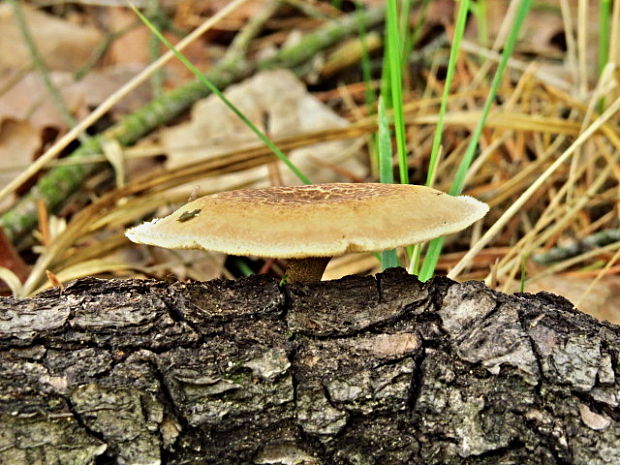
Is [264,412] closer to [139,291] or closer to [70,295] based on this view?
[139,291]

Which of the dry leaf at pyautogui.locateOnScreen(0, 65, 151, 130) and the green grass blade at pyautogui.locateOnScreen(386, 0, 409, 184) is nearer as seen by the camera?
the green grass blade at pyautogui.locateOnScreen(386, 0, 409, 184)

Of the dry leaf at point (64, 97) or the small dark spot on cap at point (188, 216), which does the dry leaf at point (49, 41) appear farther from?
the small dark spot on cap at point (188, 216)

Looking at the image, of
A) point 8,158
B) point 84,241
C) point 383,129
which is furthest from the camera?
point 8,158

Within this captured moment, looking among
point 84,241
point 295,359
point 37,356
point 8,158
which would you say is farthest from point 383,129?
point 8,158

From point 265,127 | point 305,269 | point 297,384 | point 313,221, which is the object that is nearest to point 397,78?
point 305,269

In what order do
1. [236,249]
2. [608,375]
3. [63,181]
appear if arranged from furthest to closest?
[63,181] → [608,375] → [236,249]

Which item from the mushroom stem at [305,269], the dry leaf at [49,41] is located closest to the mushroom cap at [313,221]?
the mushroom stem at [305,269]

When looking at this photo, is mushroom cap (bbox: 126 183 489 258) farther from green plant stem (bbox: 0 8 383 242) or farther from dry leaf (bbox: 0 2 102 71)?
dry leaf (bbox: 0 2 102 71)

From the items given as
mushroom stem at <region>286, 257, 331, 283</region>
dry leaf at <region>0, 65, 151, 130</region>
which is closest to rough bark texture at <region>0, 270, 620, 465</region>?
mushroom stem at <region>286, 257, 331, 283</region>
